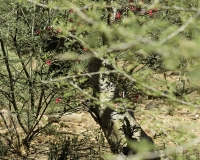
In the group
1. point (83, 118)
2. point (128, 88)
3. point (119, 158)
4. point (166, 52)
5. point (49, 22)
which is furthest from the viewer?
point (83, 118)

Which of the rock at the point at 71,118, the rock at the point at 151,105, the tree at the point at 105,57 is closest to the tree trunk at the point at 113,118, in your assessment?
the tree at the point at 105,57

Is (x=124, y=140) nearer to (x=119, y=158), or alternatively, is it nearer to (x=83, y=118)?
(x=119, y=158)

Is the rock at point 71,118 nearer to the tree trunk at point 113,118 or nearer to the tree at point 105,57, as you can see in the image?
the tree at point 105,57

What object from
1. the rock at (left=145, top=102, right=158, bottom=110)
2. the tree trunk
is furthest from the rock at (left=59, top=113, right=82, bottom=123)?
the tree trunk

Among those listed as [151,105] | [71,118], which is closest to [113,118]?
[71,118]

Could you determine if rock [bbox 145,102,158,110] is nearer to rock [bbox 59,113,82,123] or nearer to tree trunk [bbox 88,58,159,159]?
rock [bbox 59,113,82,123]

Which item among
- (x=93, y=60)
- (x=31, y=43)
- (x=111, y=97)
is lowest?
(x=111, y=97)

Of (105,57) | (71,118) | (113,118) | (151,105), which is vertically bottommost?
(113,118)

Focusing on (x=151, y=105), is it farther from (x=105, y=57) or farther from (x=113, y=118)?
(x=105, y=57)

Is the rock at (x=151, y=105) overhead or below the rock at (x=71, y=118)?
overhead

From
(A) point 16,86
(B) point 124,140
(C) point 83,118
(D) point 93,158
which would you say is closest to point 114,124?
(B) point 124,140

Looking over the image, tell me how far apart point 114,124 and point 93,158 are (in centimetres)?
160

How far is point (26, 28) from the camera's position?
17.8 feet

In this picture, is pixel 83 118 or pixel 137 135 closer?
pixel 137 135
